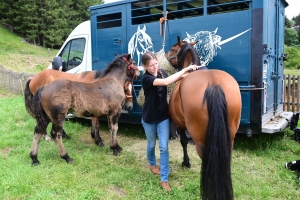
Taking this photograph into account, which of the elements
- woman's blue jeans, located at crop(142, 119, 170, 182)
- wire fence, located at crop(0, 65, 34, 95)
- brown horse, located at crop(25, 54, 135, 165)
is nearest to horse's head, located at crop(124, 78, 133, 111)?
brown horse, located at crop(25, 54, 135, 165)

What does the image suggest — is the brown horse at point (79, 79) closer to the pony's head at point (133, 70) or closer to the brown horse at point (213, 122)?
the pony's head at point (133, 70)

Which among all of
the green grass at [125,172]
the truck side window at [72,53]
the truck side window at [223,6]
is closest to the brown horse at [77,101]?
the green grass at [125,172]

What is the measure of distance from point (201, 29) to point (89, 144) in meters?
3.31

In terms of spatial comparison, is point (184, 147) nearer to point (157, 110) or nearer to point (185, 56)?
point (157, 110)

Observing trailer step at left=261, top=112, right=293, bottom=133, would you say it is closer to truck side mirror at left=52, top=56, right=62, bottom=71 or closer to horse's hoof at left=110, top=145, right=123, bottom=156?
horse's hoof at left=110, top=145, right=123, bottom=156

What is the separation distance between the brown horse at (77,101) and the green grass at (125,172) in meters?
0.35

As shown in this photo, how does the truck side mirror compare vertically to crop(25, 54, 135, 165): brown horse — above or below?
above

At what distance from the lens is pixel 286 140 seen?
16.5ft

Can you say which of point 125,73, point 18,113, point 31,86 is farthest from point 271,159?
point 18,113

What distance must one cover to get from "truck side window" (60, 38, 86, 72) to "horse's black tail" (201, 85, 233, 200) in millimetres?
4779

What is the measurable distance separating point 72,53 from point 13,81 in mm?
8508

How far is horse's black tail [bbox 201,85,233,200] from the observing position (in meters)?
2.43

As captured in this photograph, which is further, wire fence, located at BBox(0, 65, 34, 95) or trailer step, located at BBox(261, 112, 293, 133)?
wire fence, located at BBox(0, 65, 34, 95)

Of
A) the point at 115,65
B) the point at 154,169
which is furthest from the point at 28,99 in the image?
the point at 154,169
